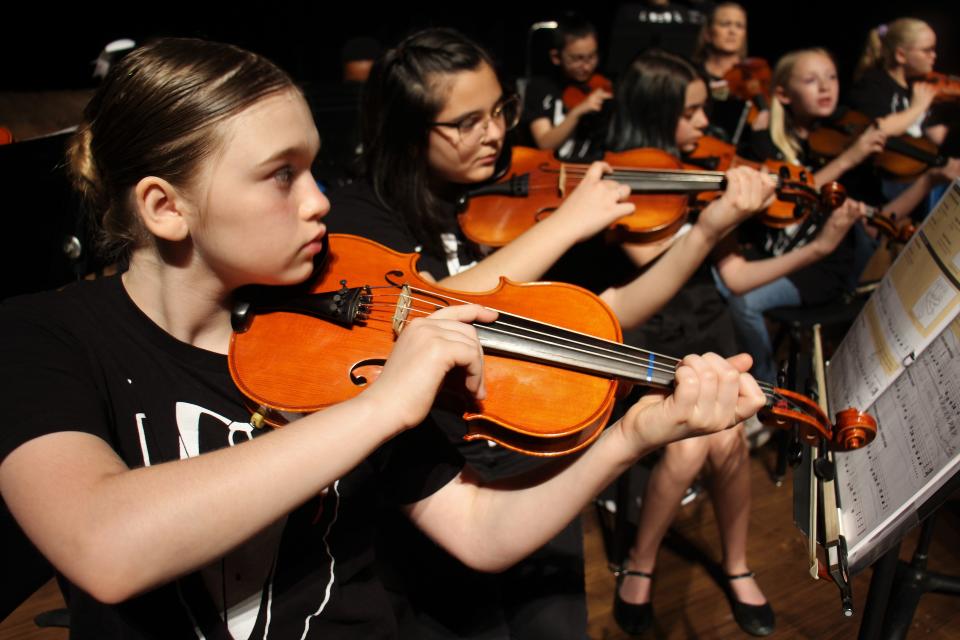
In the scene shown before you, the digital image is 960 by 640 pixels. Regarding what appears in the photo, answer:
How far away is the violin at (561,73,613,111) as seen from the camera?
12.5 feet

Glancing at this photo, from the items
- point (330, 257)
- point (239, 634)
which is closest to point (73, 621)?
point (239, 634)

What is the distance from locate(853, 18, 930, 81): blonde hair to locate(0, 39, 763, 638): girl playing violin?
3766 millimetres

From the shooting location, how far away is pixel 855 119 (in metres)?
3.06

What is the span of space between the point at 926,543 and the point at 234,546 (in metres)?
1.09

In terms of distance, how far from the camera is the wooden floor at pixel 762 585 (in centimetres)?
162

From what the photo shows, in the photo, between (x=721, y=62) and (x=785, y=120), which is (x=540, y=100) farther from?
(x=785, y=120)

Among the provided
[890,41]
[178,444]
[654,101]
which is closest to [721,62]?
[890,41]

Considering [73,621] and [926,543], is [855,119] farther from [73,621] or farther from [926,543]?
[73,621]

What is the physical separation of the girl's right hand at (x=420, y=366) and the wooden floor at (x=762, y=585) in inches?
48.9

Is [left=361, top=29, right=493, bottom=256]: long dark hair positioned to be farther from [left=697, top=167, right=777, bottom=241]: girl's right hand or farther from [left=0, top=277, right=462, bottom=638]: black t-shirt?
[left=0, top=277, right=462, bottom=638]: black t-shirt

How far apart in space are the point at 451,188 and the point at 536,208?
230 millimetres

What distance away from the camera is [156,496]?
0.58m

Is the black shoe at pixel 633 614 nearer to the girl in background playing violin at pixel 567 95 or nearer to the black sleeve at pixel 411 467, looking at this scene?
the black sleeve at pixel 411 467

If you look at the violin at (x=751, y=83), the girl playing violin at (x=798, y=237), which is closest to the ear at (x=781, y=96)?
the girl playing violin at (x=798, y=237)
